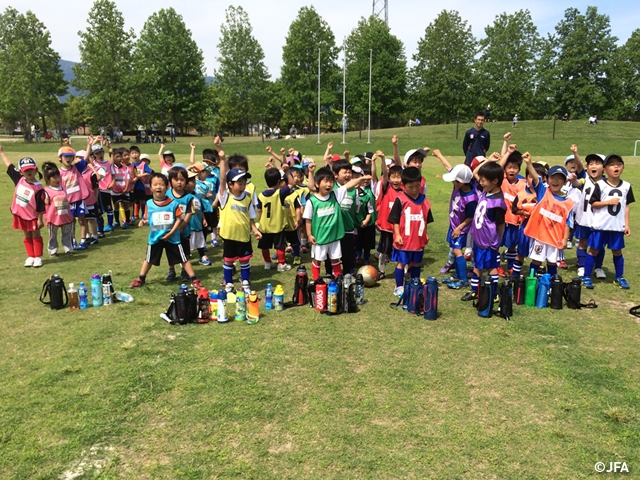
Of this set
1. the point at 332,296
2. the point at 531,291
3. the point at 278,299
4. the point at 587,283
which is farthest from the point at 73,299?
the point at 587,283

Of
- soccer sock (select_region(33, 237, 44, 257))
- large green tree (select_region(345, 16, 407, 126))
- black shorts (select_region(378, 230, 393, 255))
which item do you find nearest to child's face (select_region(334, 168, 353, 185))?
black shorts (select_region(378, 230, 393, 255))

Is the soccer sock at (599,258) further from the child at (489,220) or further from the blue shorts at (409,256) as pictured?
the blue shorts at (409,256)

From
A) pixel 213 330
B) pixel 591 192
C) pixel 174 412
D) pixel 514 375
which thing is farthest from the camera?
pixel 591 192

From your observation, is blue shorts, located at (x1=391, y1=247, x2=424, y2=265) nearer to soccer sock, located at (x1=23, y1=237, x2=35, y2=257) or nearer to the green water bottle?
the green water bottle

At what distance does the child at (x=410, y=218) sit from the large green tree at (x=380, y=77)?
58.0 m

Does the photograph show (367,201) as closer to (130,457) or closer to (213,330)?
(213,330)

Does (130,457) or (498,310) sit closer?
(130,457)

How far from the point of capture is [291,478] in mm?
3371

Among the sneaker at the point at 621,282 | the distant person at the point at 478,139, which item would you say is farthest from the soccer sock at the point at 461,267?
the distant person at the point at 478,139

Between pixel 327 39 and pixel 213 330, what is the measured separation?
6410cm

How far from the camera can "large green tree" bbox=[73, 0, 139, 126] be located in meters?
50.7

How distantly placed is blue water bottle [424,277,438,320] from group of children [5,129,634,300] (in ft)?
2.87

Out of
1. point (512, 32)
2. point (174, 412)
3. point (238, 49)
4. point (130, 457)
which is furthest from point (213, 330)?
point (512, 32)

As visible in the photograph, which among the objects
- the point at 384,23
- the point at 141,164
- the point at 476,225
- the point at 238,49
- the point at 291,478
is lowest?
the point at 291,478
